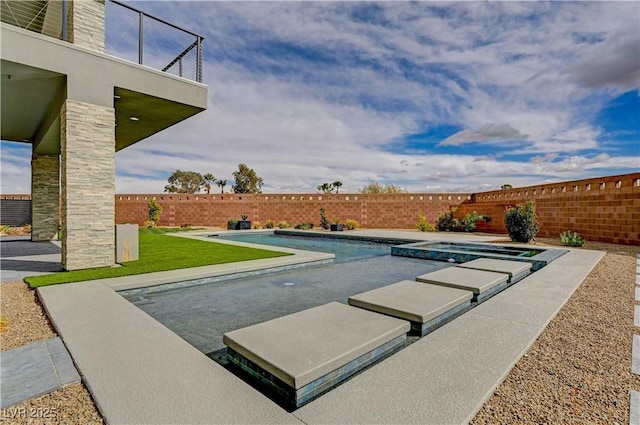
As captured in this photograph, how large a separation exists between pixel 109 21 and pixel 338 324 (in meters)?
7.43

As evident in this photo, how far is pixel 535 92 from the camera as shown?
46.4 feet

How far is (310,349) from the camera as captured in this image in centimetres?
226

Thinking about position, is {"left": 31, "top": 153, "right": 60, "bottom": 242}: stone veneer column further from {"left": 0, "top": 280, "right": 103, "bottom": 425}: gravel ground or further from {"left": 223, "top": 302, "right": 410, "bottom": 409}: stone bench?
{"left": 223, "top": 302, "right": 410, "bottom": 409}: stone bench

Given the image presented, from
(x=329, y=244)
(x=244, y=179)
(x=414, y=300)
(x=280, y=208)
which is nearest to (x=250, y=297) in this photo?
(x=414, y=300)

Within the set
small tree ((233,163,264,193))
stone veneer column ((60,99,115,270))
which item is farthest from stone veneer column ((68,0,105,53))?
small tree ((233,163,264,193))

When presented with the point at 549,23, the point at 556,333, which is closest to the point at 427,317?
the point at 556,333

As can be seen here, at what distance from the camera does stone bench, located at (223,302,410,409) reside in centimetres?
197

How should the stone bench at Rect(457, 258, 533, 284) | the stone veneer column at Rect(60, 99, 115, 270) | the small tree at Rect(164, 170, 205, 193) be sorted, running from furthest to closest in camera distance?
the small tree at Rect(164, 170, 205, 193), the stone veneer column at Rect(60, 99, 115, 270), the stone bench at Rect(457, 258, 533, 284)

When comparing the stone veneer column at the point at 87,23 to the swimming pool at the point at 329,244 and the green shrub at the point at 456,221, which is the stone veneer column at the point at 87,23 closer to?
the swimming pool at the point at 329,244

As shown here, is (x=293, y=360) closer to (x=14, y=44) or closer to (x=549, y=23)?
(x=14, y=44)

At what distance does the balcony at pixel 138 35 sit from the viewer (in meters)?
6.21

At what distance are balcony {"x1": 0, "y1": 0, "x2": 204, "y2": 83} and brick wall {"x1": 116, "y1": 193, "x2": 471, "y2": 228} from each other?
41.2 feet

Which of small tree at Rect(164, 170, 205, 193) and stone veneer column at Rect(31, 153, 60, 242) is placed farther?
small tree at Rect(164, 170, 205, 193)

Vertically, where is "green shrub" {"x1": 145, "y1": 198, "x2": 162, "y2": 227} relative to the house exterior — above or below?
below
